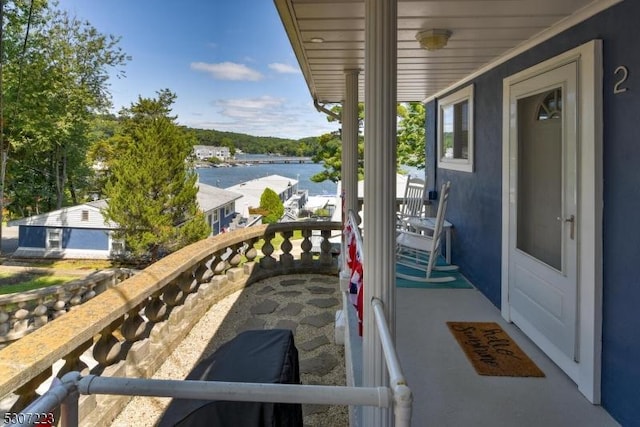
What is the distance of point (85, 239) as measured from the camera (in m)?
20.0

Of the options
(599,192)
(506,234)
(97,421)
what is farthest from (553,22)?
(97,421)

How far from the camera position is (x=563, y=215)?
2412 mm

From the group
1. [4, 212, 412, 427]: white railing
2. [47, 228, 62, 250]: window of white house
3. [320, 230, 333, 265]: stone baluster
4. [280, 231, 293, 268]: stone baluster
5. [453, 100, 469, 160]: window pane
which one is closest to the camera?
[4, 212, 412, 427]: white railing

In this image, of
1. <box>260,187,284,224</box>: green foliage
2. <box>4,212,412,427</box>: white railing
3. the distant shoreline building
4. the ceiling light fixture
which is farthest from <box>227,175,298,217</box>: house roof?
<box>4,212,412,427</box>: white railing

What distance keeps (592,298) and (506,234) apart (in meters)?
1.18

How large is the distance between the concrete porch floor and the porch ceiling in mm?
2052

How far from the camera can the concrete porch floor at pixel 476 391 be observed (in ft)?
6.69

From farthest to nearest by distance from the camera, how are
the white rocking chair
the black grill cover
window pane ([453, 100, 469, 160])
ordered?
1. window pane ([453, 100, 469, 160])
2. the white rocking chair
3. the black grill cover

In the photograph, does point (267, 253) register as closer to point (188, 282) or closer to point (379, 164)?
point (188, 282)

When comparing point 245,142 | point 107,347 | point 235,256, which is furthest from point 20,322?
point 245,142

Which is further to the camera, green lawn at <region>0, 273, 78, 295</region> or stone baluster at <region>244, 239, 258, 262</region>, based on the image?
green lawn at <region>0, 273, 78, 295</region>

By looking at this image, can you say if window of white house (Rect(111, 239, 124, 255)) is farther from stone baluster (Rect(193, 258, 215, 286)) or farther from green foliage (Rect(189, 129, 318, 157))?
stone baluster (Rect(193, 258, 215, 286))

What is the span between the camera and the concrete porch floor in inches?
80.3

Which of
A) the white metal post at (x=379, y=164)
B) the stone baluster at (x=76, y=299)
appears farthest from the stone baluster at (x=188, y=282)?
the stone baluster at (x=76, y=299)
